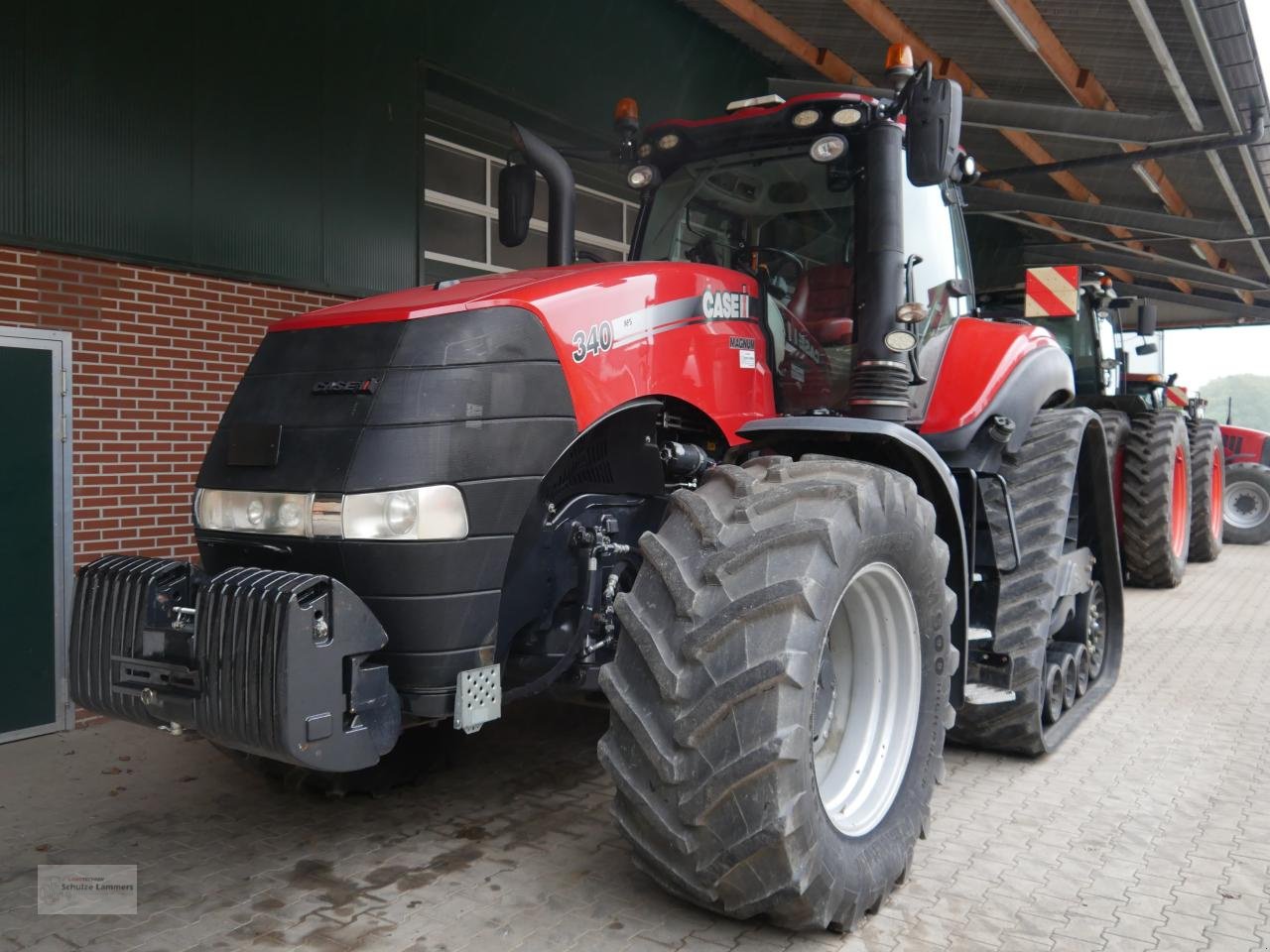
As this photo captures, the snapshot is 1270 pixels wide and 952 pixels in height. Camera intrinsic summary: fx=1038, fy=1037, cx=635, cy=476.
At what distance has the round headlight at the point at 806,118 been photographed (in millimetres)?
3793

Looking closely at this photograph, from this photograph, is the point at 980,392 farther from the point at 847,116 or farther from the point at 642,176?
the point at 642,176

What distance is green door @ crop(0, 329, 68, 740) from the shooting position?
492 cm

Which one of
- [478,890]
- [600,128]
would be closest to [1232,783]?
[478,890]

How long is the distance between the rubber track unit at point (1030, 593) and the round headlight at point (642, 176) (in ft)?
6.66

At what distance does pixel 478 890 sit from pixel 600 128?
7049 mm

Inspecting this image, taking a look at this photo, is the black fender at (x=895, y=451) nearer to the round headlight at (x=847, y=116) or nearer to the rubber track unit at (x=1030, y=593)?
the rubber track unit at (x=1030, y=593)

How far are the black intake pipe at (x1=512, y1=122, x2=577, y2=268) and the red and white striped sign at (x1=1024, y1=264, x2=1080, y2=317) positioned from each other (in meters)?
6.51

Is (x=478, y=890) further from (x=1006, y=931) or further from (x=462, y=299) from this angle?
(x=462, y=299)

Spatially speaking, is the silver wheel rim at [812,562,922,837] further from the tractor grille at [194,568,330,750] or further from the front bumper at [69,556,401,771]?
the tractor grille at [194,568,330,750]

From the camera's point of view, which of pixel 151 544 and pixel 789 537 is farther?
pixel 151 544

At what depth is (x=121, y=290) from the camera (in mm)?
5406

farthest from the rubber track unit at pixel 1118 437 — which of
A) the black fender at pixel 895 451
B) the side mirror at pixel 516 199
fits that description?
the side mirror at pixel 516 199

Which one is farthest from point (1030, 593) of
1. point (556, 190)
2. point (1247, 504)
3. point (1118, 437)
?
point (1247, 504)

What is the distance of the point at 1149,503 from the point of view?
9.04m
